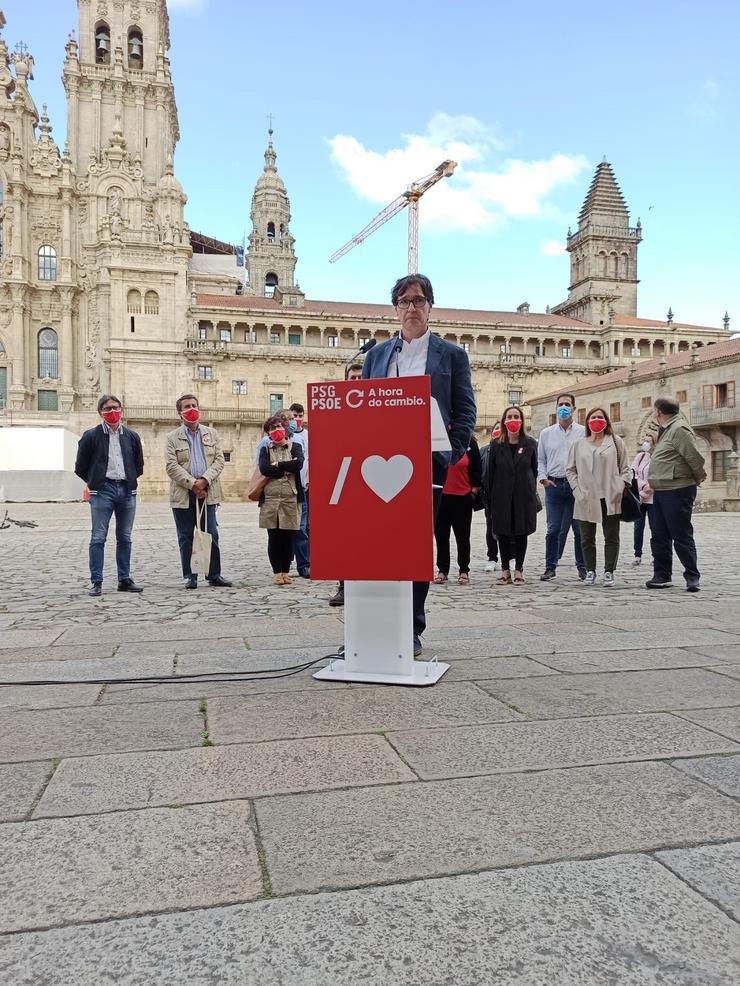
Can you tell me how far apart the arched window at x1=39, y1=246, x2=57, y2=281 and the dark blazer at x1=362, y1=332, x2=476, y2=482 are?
60768 mm

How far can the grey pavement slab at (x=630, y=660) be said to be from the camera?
13.5ft

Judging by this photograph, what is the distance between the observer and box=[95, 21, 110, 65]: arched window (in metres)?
61.4

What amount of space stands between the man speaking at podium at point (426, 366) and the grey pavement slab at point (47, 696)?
5.84 feet

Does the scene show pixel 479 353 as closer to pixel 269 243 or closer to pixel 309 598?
pixel 269 243

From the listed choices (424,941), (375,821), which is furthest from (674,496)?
(424,941)

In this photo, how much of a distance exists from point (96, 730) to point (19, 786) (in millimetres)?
610

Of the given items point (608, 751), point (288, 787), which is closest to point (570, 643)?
point (608, 751)

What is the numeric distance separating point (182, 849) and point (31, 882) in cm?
36

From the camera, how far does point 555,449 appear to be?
8.88 meters

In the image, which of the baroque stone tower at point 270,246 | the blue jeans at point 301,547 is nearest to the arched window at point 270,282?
the baroque stone tower at point 270,246

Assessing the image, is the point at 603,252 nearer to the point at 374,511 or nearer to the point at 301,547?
the point at 301,547

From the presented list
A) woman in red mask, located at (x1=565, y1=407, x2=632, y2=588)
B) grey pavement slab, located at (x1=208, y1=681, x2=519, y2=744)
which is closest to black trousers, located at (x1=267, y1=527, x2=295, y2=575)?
woman in red mask, located at (x1=565, y1=407, x2=632, y2=588)

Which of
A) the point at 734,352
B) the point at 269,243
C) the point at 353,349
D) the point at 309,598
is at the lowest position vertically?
the point at 309,598

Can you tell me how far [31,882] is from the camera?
1.85 meters
